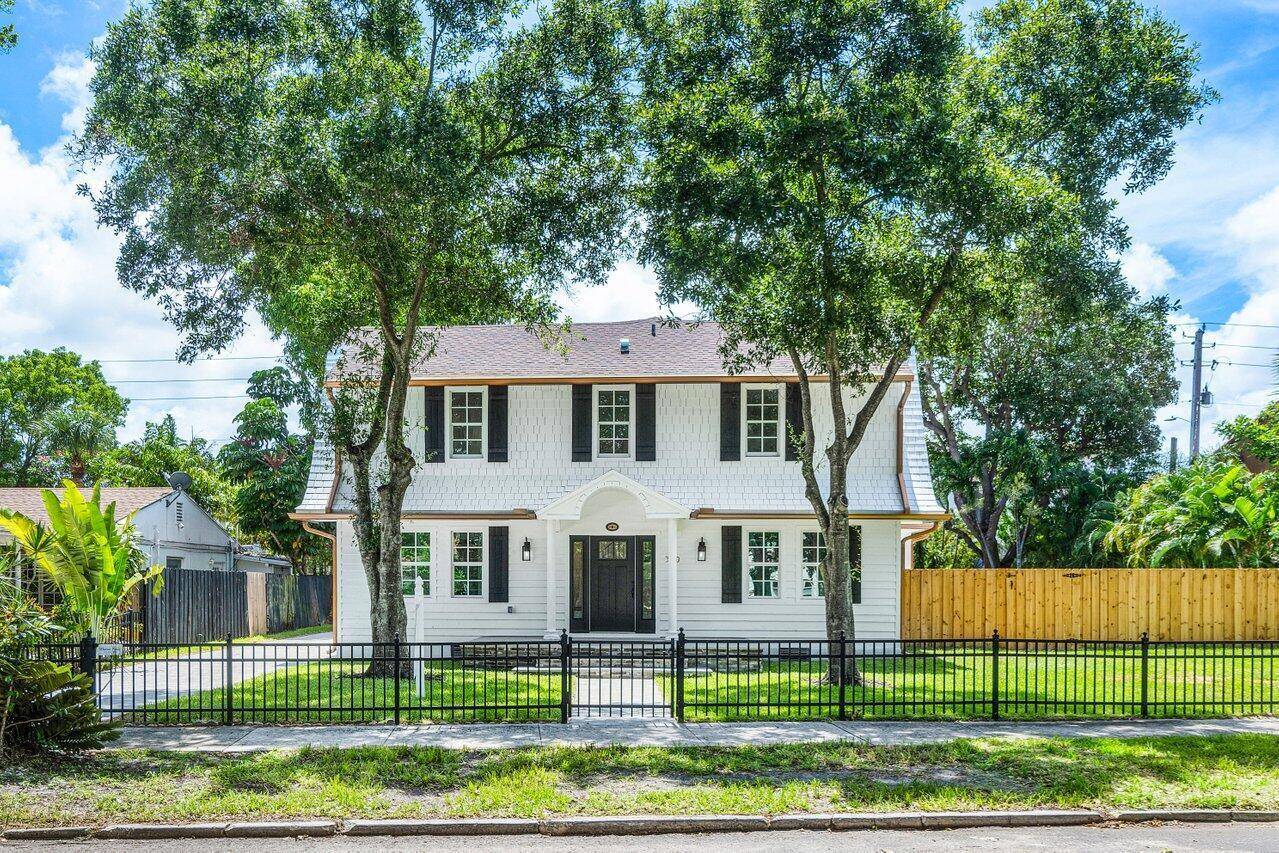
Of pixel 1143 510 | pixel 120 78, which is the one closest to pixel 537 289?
pixel 120 78

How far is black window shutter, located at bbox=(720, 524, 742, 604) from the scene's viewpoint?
860 inches

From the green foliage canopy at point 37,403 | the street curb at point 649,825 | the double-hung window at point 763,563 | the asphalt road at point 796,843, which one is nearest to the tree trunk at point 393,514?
the double-hung window at point 763,563

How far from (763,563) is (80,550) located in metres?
12.8

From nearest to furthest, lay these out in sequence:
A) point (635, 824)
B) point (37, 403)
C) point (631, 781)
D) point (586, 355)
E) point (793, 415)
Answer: point (635, 824), point (631, 781), point (793, 415), point (586, 355), point (37, 403)

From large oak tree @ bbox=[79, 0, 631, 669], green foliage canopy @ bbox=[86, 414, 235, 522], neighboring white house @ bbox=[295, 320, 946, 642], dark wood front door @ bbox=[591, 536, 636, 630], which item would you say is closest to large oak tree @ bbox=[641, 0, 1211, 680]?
large oak tree @ bbox=[79, 0, 631, 669]

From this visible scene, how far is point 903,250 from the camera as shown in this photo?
51.3 ft

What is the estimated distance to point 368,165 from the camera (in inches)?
560

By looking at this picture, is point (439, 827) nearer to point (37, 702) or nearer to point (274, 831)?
point (274, 831)

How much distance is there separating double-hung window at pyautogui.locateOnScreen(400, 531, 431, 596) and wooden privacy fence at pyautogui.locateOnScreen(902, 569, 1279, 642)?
10.4 m

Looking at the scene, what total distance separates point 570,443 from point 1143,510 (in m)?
15.6

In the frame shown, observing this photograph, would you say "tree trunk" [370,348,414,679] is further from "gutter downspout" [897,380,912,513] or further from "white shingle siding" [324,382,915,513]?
"gutter downspout" [897,380,912,513]

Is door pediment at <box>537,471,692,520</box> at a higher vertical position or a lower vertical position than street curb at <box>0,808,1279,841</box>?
higher

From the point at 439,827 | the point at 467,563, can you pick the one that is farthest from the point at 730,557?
the point at 439,827

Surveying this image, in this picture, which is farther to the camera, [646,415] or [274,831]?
[646,415]
